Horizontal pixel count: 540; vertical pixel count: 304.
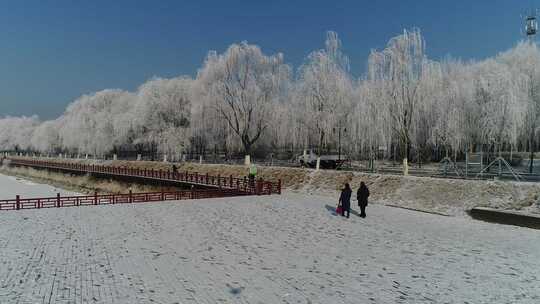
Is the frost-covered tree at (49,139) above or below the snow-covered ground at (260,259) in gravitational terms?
→ above

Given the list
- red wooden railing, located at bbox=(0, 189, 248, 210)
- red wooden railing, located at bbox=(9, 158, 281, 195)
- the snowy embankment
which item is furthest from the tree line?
red wooden railing, located at bbox=(0, 189, 248, 210)

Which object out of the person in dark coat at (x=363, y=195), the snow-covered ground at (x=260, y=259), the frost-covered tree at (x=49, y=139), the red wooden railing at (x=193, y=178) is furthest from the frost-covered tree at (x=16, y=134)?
the person in dark coat at (x=363, y=195)

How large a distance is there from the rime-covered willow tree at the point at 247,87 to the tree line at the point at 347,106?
0.39 ft

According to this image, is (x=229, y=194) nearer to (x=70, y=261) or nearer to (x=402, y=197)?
(x=402, y=197)

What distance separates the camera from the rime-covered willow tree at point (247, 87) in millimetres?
43812

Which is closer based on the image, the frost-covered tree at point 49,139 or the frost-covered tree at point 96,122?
the frost-covered tree at point 96,122

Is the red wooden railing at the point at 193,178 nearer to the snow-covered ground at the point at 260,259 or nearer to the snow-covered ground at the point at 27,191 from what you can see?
the snow-covered ground at the point at 27,191

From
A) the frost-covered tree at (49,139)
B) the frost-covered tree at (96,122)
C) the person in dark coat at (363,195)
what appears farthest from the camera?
the frost-covered tree at (49,139)

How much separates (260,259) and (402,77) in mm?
25943

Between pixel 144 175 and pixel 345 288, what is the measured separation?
3838 cm

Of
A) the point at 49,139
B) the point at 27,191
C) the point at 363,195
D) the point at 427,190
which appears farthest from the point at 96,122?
the point at 363,195

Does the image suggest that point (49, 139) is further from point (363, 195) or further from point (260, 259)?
point (260, 259)

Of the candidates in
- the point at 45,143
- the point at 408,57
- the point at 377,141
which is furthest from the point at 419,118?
the point at 45,143

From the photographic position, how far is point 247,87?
43.7 metres
